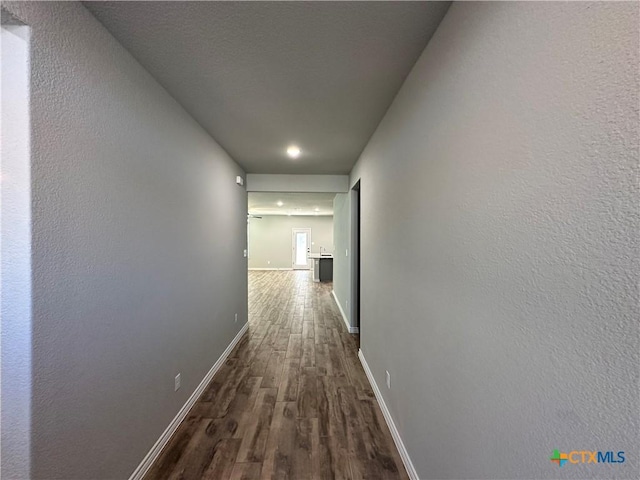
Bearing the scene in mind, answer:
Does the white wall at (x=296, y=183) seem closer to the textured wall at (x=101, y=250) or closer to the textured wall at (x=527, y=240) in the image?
the textured wall at (x=101, y=250)

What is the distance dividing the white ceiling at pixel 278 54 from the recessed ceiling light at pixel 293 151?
0.56 m

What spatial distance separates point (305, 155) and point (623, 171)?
2.93m

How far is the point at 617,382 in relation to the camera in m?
0.51

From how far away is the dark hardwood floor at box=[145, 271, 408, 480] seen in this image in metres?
1.58

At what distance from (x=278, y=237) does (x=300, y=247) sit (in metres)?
1.11

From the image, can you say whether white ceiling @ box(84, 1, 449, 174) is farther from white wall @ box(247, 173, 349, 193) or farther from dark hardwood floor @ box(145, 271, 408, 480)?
dark hardwood floor @ box(145, 271, 408, 480)

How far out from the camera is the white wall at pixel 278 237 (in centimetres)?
1159

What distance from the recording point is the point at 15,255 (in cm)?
91

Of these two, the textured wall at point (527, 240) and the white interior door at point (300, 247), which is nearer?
the textured wall at point (527, 240)

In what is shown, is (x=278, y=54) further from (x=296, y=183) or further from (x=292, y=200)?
(x=292, y=200)

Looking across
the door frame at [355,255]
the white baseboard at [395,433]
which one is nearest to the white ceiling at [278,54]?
the door frame at [355,255]

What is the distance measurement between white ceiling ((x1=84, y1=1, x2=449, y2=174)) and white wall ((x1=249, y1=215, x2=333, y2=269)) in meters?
9.34

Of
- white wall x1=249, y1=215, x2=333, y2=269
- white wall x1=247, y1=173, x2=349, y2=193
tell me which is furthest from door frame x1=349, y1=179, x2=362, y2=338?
white wall x1=249, y1=215, x2=333, y2=269

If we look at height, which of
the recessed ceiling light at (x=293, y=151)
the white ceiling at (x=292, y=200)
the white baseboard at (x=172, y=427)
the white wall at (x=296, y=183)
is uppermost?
the white ceiling at (x=292, y=200)
